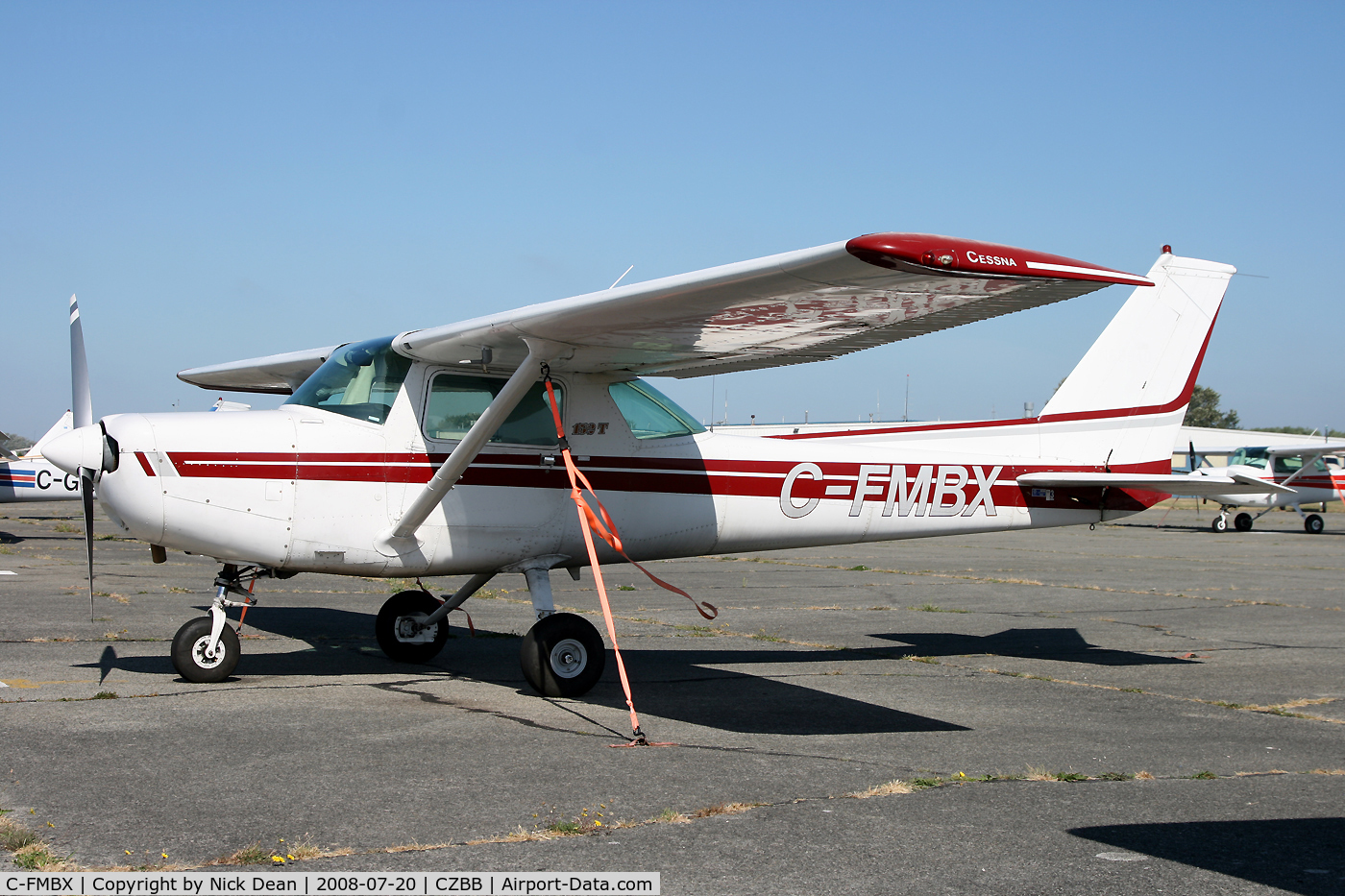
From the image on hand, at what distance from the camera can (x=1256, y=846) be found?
420cm

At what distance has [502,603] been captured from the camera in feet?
42.2

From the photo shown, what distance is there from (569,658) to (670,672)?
4.18 ft

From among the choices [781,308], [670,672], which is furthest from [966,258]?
[670,672]

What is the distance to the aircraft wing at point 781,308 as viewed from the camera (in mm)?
4812

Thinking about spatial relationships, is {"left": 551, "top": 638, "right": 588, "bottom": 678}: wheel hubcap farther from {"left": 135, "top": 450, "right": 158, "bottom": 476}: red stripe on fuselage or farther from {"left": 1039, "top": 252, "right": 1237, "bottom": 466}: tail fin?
{"left": 1039, "top": 252, "right": 1237, "bottom": 466}: tail fin

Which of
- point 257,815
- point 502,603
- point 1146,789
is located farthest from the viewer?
point 502,603

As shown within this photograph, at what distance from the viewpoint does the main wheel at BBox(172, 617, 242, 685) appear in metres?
7.07

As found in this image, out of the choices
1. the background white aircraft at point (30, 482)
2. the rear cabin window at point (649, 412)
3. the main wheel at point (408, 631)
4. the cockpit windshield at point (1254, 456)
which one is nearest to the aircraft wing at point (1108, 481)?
the rear cabin window at point (649, 412)

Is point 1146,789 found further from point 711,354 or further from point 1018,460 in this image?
point 1018,460

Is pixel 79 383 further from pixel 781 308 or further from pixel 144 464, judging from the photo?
pixel 781 308

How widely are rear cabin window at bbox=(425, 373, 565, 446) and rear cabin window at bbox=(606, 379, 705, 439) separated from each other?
52cm

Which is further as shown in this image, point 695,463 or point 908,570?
point 908,570

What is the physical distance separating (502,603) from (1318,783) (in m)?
9.24

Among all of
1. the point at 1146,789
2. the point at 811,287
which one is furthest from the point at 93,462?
the point at 1146,789
